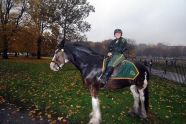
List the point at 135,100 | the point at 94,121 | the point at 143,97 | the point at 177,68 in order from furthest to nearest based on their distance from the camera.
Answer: the point at 177,68 → the point at 135,100 → the point at 143,97 → the point at 94,121

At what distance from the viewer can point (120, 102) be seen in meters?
12.9

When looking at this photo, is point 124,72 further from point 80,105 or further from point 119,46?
point 80,105

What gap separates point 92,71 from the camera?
9.53m

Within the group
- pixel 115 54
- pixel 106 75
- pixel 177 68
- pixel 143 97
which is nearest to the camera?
pixel 106 75

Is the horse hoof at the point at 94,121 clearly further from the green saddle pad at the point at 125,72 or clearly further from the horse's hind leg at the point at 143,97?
the horse's hind leg at the point at 143,97

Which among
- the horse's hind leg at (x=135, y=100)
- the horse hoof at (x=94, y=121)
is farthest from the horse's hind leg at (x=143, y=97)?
the horse hoof at (x=94, y=121)

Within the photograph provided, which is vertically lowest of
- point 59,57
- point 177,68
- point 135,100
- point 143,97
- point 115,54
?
point 177,68

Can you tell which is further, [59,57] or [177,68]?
[177,68]

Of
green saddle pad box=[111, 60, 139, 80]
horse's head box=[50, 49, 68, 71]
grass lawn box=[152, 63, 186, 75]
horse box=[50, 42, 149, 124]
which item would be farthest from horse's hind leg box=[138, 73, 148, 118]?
grass lawn box=[152, 63, 186, 75]

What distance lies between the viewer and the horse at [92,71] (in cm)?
943

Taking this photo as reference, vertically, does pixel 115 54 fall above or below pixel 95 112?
above

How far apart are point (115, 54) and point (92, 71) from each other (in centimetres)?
98

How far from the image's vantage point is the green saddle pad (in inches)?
380

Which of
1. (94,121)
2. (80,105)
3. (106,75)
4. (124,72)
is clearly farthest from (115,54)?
(80,105)
